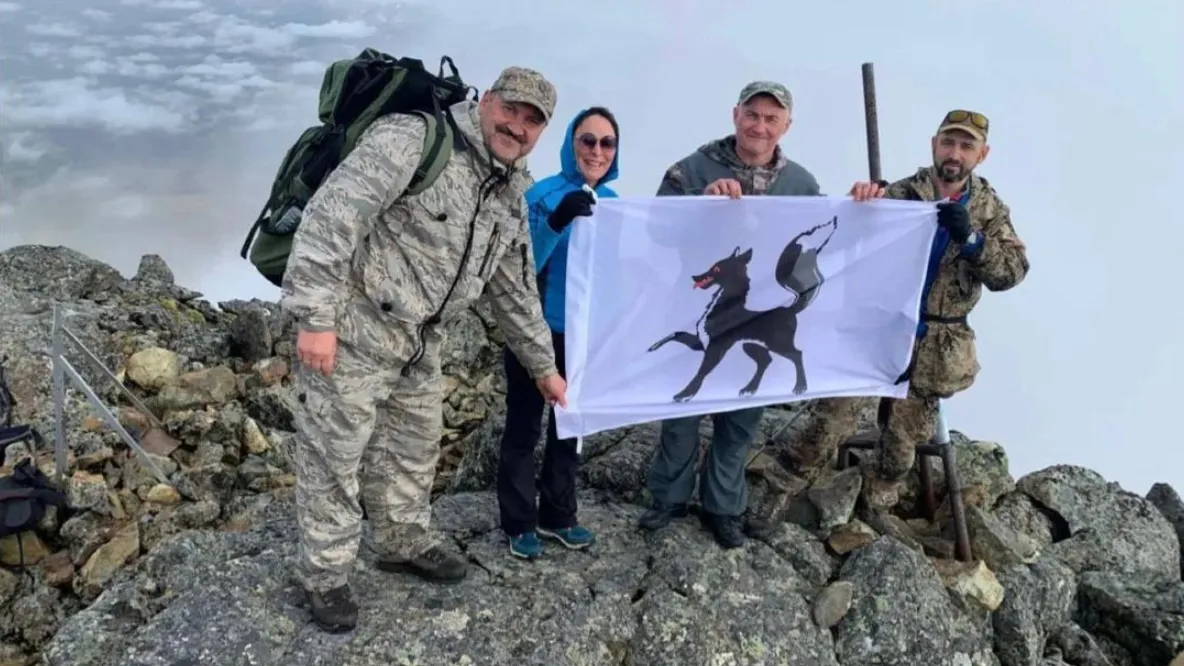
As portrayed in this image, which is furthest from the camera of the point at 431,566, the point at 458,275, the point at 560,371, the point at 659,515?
the point at 659,515

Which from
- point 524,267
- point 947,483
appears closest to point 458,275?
point 524,267

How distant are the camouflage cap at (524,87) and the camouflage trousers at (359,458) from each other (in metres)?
1.83

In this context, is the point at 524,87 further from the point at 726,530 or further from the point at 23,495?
the point at 23,495

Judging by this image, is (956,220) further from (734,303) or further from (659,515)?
(659,515)

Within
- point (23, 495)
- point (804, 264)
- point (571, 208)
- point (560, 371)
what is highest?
point (571, 208)

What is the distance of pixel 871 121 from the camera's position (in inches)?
313

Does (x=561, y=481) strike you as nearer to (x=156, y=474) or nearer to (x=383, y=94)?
(x=383, y=94)

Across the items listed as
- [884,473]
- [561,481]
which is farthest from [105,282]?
[884,473]

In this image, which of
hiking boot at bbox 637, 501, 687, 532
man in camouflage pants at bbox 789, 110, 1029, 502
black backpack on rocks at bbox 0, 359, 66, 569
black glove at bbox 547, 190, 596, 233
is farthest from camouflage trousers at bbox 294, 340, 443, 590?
black backpack on rocks at bbox 0, 359, 66, 569

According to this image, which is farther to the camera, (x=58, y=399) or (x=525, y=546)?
(x=58, y=399)

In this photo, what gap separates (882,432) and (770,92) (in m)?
3.69

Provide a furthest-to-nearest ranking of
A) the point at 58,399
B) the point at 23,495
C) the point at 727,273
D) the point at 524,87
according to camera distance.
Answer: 1. the point at 58,399
2. the point at 23,495
3. the point at 727,273
4. the point at 524,87

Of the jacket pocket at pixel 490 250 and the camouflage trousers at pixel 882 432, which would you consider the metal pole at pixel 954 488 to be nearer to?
the camouflage trousers at pixel 882 432

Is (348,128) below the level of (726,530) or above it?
above
